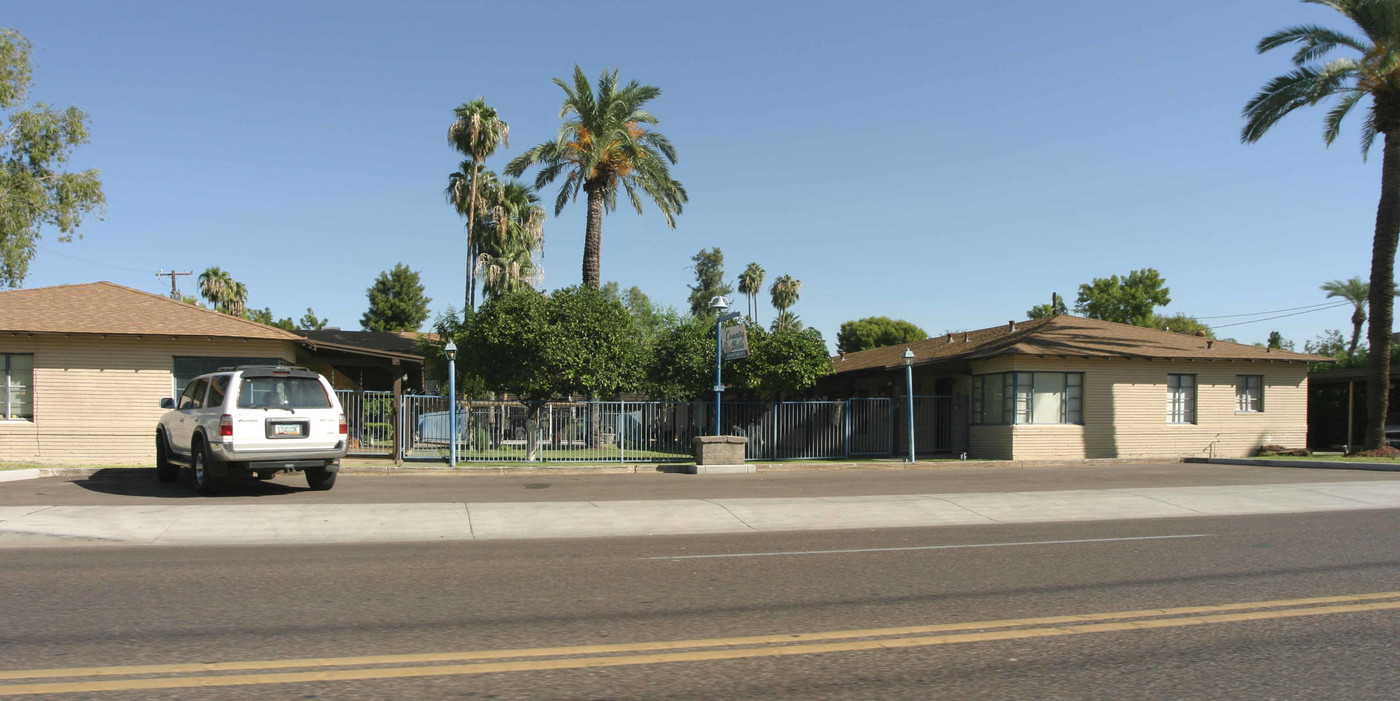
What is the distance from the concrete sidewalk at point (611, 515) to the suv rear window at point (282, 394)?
165cm

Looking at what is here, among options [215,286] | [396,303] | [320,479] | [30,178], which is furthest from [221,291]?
[320,479]

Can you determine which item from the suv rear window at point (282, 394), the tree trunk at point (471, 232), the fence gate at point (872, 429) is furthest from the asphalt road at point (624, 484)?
the tree trunk at point (471, 232)

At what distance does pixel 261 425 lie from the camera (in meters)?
13.3

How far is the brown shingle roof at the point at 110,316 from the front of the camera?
2009 centimetres

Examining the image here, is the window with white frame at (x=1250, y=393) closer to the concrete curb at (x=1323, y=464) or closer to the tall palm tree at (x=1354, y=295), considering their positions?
the concrete curb at (x=1323, y=464)

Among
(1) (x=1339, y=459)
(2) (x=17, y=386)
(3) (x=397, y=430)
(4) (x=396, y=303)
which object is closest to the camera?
(3) (x=397, y=430)

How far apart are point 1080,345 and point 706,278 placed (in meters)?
55.5

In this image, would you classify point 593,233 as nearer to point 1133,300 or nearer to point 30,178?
point 30,178

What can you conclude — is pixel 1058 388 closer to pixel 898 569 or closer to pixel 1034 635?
pixel 898 569

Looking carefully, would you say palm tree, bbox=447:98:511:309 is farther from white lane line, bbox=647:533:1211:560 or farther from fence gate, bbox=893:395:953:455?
white lane line, bbox=647:533:1211:560

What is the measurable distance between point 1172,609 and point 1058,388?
2047 centimetres

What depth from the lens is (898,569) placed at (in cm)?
818

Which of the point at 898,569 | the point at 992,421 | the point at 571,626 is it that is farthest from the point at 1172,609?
the point at 992,421

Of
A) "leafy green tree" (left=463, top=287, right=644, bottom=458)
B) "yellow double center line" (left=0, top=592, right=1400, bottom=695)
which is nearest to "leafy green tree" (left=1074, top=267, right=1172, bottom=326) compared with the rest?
"leafy green tree" (left=463, top=287, right=644, bottom=458)
